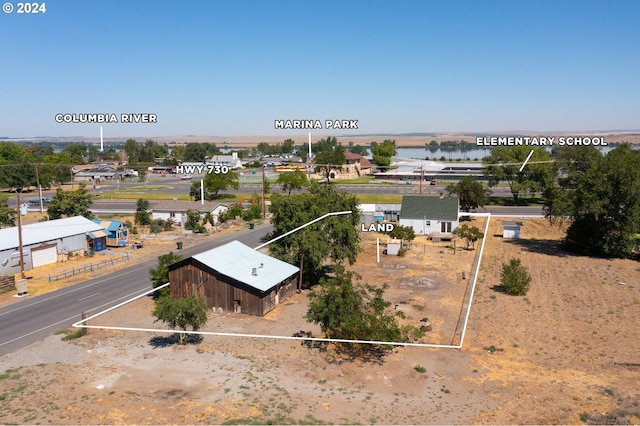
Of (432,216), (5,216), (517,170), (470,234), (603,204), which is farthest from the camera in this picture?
(517,170)

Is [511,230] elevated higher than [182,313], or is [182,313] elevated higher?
[182,313]

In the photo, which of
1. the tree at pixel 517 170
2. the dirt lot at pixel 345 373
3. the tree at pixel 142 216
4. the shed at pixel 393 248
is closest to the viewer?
the dirt lot at pixel 345 373

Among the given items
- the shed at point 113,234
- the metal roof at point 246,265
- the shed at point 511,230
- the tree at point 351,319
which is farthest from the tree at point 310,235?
the shed at point 511,230

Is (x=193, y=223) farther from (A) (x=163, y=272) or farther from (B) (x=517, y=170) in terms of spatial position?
(B) (x=517, y=170)

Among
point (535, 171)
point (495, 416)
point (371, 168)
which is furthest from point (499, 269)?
point (371, 168)

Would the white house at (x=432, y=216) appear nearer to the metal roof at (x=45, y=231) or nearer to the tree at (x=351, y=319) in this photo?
the metal roof at (x=45, y=231)

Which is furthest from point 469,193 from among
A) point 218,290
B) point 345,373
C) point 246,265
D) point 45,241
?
point 45,241

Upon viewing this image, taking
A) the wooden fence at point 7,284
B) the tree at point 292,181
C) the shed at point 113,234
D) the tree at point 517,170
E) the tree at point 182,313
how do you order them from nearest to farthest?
the tree at point 182,313 < the wooden fence at point 7,284 < the shed at point 113,234 < the tree at point 517,170 < the tree at point 292,181
